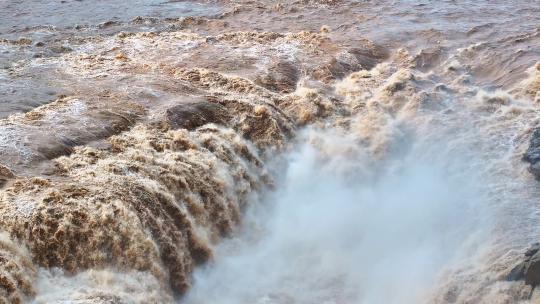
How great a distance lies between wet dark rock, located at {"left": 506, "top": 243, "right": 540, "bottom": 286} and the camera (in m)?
6.85

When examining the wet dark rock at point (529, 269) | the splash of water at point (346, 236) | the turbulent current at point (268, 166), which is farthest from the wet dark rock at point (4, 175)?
the wet dark rock at point (529, 269)

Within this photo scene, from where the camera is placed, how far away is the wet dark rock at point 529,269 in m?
6.85

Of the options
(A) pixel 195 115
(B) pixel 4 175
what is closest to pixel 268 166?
(A) pixel 195 115

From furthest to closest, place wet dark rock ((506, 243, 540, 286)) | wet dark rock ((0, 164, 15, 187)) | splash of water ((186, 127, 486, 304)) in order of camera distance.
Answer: splash of water ((186, 127, 486, 304)), wet dark rock ((0, 164, 15, 187)), wet dark rock ((506, 243, 540, 286))

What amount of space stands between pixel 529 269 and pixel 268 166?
457 centimetres

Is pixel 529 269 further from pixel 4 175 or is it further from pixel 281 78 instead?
pixel 281 78

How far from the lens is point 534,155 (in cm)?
967

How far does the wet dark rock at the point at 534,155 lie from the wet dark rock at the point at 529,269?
2426 millimetres

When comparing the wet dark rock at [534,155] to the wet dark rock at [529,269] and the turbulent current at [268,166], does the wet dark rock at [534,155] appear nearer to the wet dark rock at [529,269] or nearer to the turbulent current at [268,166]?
the turbulent current at [268,166]

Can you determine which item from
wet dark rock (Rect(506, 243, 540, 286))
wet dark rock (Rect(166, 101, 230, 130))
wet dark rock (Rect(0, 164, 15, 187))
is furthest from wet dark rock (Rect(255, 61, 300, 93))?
wet dark rock (Rect(506, 243, 540, 286))

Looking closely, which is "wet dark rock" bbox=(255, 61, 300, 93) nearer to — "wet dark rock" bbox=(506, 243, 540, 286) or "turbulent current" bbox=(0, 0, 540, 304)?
"turbulent current" bbox=(0, 0, 540, 304)

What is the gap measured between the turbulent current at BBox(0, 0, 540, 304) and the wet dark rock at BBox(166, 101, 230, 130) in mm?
38

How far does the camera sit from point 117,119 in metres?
9.88

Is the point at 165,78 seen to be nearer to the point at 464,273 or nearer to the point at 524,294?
the point at 464,273
